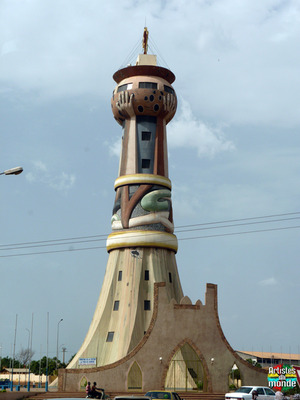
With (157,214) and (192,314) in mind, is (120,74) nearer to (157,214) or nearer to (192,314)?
(157,214)

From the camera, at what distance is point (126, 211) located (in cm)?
5950

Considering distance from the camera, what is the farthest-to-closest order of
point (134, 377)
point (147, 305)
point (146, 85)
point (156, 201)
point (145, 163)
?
1. point (145, 163)
2. point (146, 85)
3. point (156, 201)
4. point (147, 305)
5. point (134, 377)

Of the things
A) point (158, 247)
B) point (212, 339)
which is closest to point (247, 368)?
point (212, 339)

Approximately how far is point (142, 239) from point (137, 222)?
1.76m

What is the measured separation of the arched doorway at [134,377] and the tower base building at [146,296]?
0.08 metres

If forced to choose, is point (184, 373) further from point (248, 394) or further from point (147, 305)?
point (248, 394)

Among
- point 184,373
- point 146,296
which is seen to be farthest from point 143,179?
point 184,373

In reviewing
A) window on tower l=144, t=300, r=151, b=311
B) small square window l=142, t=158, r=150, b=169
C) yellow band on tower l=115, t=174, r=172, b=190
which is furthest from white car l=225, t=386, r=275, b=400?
small square window l=142, t=158, r=150, b=169

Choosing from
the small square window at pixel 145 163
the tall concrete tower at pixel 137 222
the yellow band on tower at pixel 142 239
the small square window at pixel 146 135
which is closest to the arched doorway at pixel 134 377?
the tall concrete tower at pixel 137 222

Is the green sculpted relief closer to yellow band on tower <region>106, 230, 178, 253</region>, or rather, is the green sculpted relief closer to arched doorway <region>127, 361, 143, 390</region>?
yellow band on tower <region>106, 230, 178, 253</region>

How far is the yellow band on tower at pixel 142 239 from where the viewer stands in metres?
58.3

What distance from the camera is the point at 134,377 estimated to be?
48.8 m

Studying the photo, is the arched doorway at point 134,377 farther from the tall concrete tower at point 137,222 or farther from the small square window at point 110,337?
the small square window at point 110,337

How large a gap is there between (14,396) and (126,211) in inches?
851
